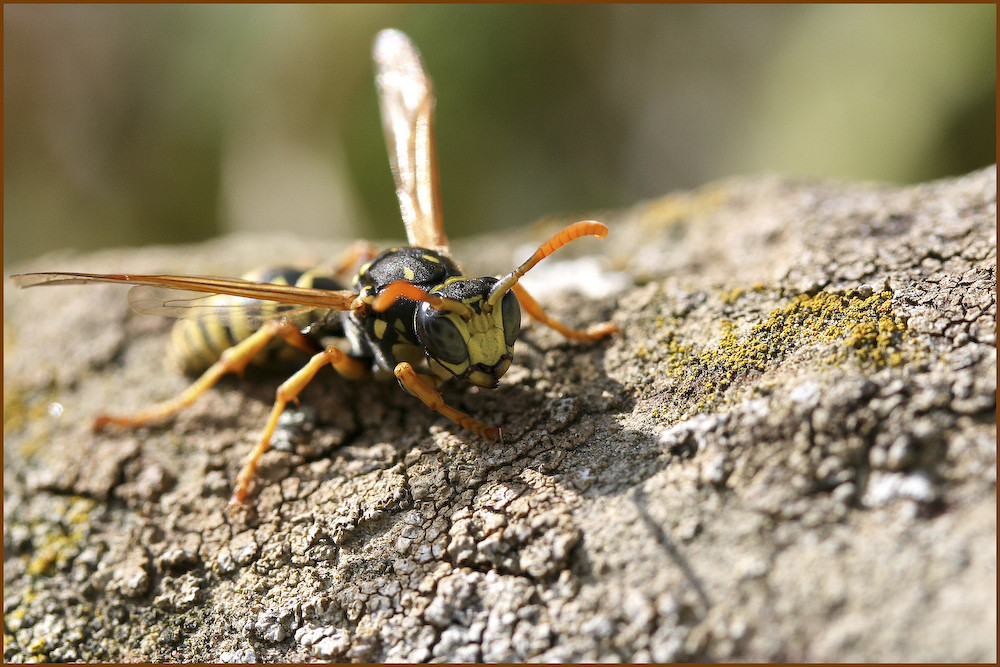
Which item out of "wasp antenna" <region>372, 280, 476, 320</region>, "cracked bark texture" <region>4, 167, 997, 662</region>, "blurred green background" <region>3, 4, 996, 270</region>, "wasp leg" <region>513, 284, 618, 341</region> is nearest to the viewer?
"cracked bark texture" <region>4, 167, 997, 662</region>

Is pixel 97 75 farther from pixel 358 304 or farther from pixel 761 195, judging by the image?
pixel 761 195

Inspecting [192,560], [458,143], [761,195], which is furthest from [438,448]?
[458,143]

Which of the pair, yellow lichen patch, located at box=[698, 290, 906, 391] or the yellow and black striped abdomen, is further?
the yellow and black striped abdomen

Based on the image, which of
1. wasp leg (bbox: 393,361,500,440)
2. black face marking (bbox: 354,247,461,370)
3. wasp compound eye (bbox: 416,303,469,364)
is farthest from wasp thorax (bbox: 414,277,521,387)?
black face marking (bbox: 354,247,461,370)

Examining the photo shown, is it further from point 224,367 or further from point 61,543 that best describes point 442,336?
point 61,543

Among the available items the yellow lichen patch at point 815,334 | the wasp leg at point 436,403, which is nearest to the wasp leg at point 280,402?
the wasp leg at point 436,403

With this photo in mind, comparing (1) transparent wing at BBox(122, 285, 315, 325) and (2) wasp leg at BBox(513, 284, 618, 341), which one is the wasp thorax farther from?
(1) transparent wing at BBox(122, 285, 315, 325)
